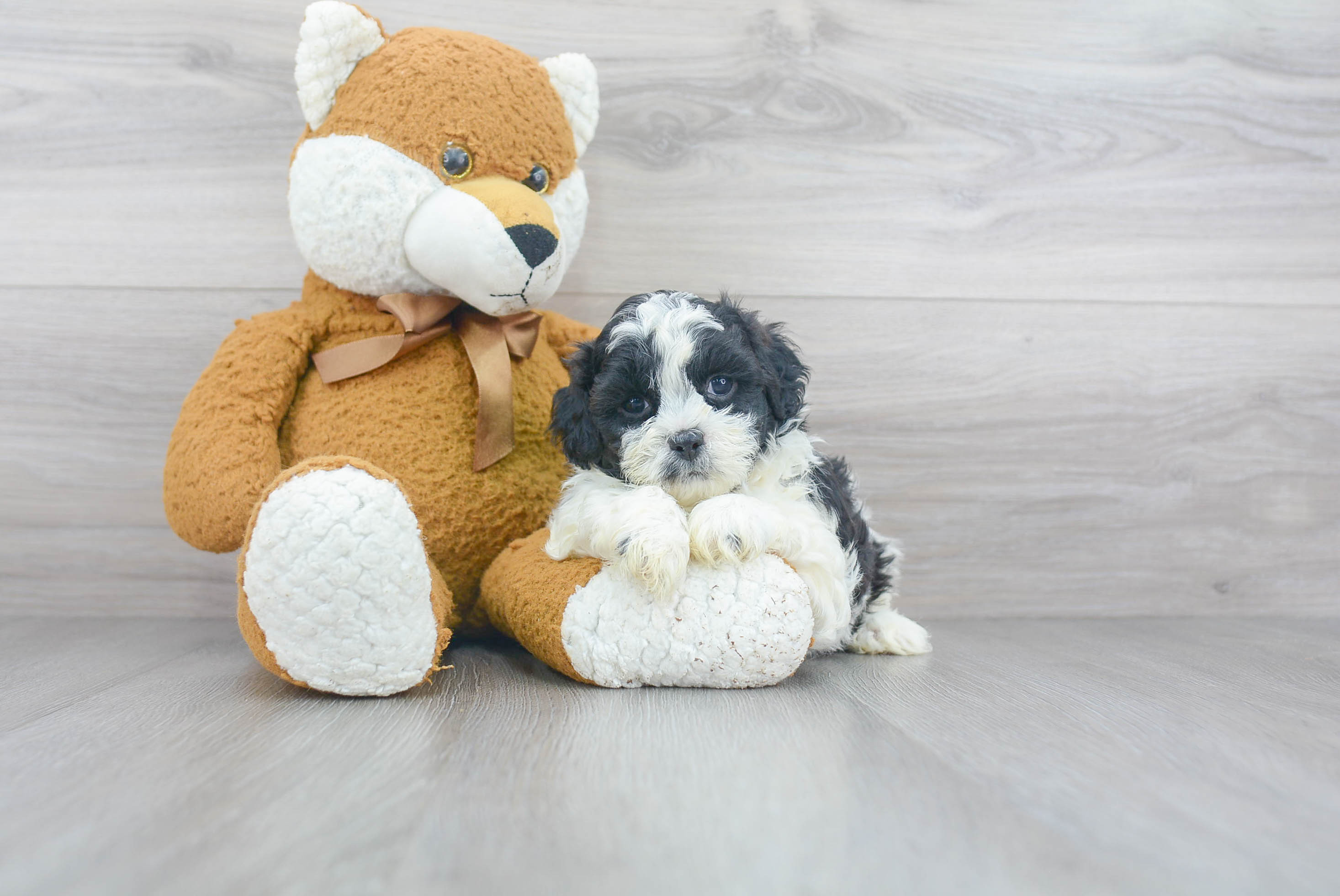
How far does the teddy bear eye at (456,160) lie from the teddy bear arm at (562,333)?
0.24 m

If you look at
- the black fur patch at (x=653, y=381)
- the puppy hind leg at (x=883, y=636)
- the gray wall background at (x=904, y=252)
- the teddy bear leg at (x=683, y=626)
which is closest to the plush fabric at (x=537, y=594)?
the teddy bear leg at (x=683, y=626)

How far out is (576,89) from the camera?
117cm

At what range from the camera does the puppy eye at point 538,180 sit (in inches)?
44.1

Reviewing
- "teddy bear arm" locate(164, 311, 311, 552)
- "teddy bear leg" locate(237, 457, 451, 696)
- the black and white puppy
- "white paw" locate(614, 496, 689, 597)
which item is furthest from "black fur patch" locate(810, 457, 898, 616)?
"teddy bear arm" locate(164, 311, 311, 552)

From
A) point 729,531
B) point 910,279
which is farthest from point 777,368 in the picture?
point 910,279

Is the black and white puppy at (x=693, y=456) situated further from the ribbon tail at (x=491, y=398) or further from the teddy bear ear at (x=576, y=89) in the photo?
the teddy bear ear at (x=576, y=89)

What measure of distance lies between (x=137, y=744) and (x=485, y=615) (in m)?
0.43

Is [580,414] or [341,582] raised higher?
[580,414]

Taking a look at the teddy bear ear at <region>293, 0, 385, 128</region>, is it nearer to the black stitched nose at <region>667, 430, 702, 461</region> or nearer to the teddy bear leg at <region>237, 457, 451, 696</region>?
the teddy bear leg at <region>237, 457, 451, 696</region>

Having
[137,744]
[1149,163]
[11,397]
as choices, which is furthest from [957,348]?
[11,397]

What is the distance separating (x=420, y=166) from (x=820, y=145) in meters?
0.68

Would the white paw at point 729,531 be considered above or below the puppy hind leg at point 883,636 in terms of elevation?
above

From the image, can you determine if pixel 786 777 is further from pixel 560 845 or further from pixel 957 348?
pixel 957 348

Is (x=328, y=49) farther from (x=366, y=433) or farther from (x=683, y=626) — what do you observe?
(x=683, y=626)
